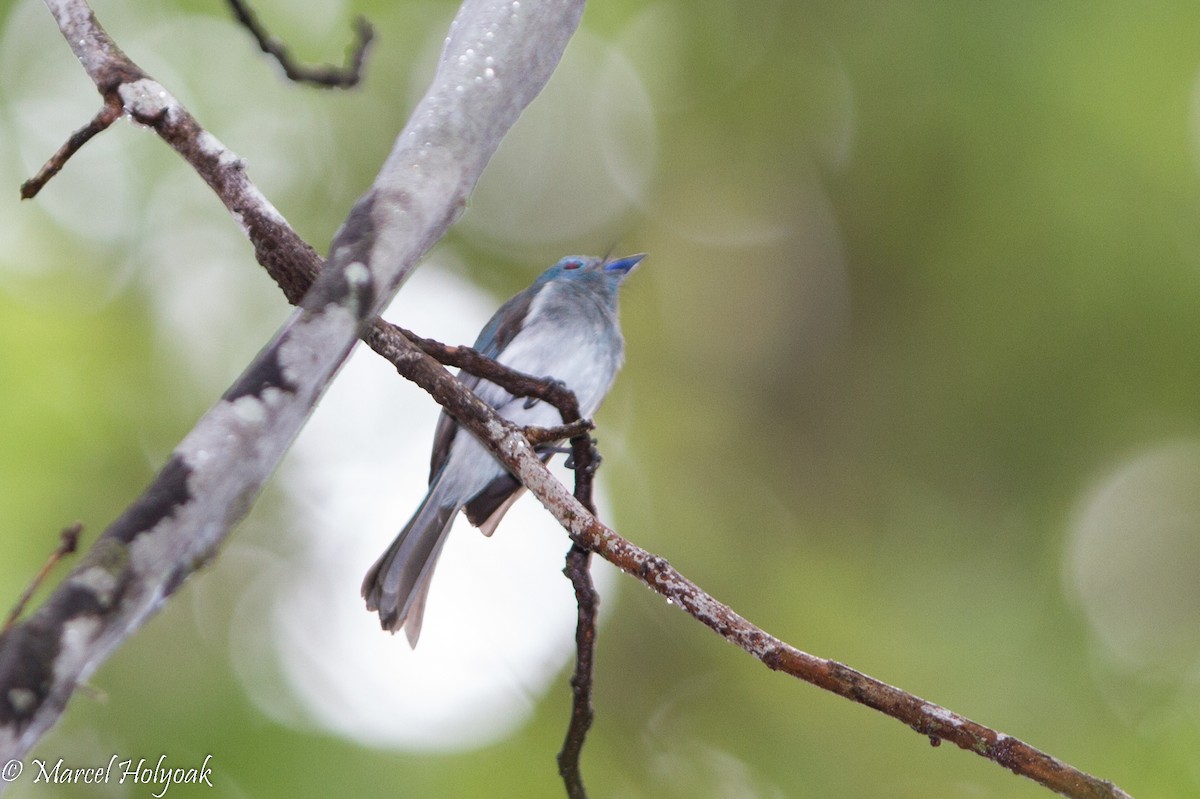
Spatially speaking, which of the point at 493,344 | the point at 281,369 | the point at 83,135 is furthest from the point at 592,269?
the point at 281,369

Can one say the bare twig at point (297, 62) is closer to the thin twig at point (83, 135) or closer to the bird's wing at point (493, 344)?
the thin twig at point (83, 135)

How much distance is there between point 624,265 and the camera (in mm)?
4363

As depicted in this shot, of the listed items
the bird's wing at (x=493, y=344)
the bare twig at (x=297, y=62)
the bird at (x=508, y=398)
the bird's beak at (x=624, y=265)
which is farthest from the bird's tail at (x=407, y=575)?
the bare twig at (x=297, y=62)

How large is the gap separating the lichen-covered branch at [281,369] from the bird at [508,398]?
184cm

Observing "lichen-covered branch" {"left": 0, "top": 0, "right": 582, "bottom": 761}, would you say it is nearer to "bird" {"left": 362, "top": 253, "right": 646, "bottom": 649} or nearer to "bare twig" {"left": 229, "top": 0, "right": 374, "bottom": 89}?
"bare twig" {"left": 229, "top": 0, "right": 374, "bottom": 89}

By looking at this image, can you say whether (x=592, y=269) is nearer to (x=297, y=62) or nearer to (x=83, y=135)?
(x=297, y=62)

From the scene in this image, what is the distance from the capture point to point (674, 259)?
527cm

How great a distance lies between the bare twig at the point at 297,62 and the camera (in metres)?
2.15

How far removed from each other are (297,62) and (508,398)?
1.73 metres

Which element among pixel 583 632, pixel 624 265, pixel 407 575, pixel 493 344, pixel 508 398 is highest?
pixel 624 265

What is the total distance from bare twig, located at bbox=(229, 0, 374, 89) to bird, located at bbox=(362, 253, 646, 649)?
3.87 feet

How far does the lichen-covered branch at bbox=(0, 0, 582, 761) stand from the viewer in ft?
2.97

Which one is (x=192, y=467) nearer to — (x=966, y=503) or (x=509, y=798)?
(x=509, y=798)

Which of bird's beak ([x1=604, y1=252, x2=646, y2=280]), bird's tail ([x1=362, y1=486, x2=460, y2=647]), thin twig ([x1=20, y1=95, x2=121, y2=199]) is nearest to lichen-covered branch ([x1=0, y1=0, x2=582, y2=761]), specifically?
thin twig ([x1=20, y1=95, x2=121, y2=199])
